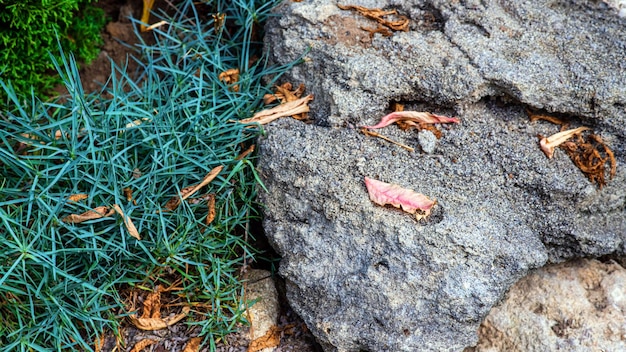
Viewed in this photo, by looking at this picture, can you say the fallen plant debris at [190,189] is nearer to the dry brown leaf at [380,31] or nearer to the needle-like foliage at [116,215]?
the needle-like foliage at [116,215]

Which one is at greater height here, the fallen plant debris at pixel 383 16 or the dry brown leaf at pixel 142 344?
the fallen plant debris at pixel 383 16

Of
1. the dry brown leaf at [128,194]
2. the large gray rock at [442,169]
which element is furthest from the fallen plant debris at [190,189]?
the large gray rock at [442,169]

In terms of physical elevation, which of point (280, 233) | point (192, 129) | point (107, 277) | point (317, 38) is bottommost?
point (107, 277)

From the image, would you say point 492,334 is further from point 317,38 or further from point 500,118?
point 317,38

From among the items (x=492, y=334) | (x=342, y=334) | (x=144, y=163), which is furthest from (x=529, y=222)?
(x=144, y=163)

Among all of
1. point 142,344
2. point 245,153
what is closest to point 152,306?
point 142,344

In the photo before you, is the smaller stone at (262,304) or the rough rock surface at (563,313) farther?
the smaller stone at (262,304)
